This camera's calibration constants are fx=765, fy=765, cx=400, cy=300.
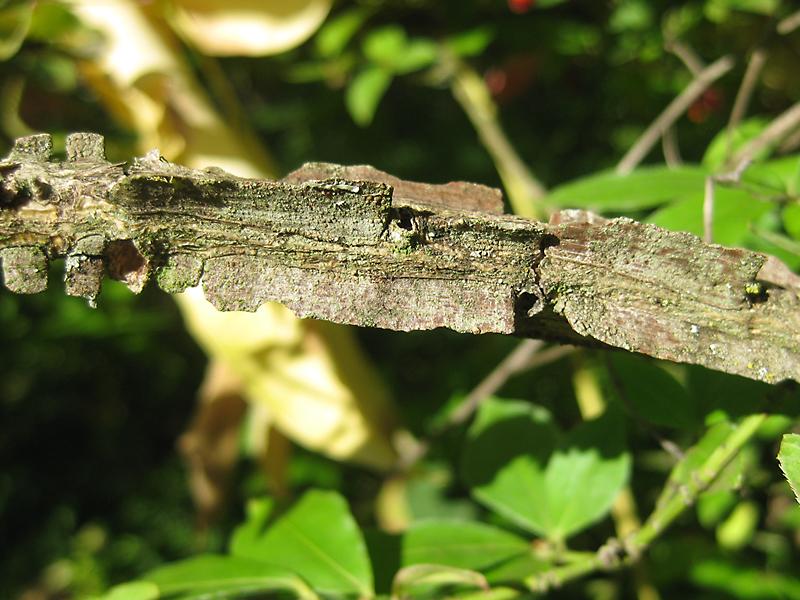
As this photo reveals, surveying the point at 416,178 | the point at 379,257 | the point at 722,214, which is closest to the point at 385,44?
the point at 416,178

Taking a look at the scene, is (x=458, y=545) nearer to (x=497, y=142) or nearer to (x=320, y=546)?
(x=320, y=546)

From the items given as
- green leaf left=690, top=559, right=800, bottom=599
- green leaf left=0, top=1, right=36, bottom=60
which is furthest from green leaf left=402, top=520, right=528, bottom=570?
green leaf left=0, top=1, right=36, bottom=60

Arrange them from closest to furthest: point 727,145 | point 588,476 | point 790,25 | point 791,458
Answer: point 791,458 < point 588,476 < point 727,145 < point 790,25

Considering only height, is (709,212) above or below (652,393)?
above

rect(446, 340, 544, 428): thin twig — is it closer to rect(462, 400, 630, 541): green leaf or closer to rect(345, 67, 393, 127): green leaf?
rect(462, 400, 630, 541): green leaf

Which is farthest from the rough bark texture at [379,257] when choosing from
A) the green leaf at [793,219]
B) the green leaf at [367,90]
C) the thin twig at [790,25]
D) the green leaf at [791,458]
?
the green leaf at [367,90]

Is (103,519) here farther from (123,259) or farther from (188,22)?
(123,259)

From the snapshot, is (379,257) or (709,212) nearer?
(379,257)
